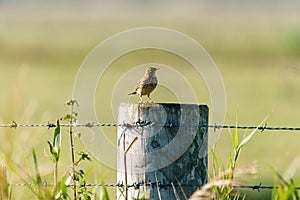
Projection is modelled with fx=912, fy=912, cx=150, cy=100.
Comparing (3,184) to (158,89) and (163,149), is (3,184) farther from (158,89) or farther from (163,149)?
(158,89)

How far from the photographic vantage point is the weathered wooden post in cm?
495

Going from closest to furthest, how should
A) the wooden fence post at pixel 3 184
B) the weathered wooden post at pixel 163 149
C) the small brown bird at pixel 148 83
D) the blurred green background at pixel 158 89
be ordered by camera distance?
the wooden fence post at pixel 3 184, the blurred green background at pixel 158 89, the weathered wooden post at pixel 163 149, the small brown bird at pixel 148 83

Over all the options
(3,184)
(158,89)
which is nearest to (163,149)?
(3,184)

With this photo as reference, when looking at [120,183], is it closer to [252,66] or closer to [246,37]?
[252,66]

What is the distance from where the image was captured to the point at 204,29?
157 ft

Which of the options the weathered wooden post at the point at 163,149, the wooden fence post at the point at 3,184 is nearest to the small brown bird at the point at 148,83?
the weathered wooden post at the point at 163,149

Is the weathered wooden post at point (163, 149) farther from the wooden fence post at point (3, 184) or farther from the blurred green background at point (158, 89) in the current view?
the wooden fence post at point (3, 184)

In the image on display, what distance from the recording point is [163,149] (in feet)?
16.2

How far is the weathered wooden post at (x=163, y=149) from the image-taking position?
4.95 m

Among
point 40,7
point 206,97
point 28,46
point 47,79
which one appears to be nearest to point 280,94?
point 206,97

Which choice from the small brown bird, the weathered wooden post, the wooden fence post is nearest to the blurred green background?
the wooden fence post

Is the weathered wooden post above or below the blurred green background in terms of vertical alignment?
below

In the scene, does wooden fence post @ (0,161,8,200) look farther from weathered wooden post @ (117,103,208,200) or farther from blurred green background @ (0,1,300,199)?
weathered wooden post @ (117,103,208,200)

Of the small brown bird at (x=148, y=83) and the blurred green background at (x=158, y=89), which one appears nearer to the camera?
the blurred green background at (x=158, y=89)
